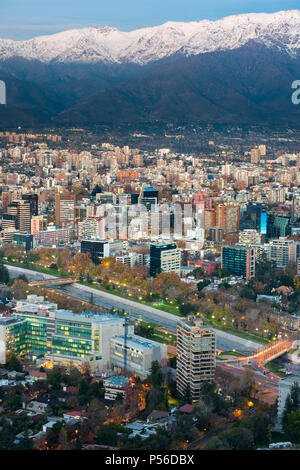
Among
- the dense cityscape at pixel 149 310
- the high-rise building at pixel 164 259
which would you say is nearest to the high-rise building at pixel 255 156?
the dense cityscape at pixel 149 310

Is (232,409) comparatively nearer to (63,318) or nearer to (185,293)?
(63,318)

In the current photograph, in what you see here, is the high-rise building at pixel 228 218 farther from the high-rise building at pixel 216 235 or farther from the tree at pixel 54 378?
the tree at pixel 54 378

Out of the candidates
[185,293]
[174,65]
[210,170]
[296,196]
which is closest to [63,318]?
[185,293]

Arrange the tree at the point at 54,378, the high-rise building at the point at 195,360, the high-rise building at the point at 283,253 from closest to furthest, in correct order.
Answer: the high-rise building at the point at 195,360
the tree at the point at 54,378
the high-rise building at the point at 283,253

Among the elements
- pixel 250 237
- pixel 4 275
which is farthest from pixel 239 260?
pixel 4 275

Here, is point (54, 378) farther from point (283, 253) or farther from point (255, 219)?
point (255, 219)

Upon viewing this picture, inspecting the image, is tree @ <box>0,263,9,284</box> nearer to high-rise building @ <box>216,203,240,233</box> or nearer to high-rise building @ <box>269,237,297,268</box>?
high-rise building @ <box>269,237,297,268</box>
